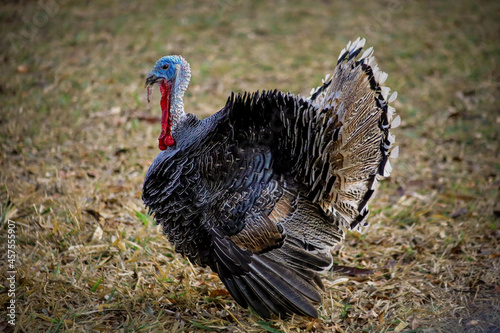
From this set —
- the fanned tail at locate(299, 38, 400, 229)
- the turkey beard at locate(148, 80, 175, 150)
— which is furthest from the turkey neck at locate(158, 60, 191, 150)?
the fanned tail at locate(299, 38, 400, 229)

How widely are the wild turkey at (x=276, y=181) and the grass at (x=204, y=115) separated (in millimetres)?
484

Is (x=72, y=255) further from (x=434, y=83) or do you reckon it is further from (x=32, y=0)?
(x=32, y=0)

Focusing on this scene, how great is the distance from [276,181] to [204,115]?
3516mm

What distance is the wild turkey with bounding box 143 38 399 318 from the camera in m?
3.38

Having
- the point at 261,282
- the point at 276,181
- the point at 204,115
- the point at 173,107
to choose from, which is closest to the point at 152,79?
the point at 173,107

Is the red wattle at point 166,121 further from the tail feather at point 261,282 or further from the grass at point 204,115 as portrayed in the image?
the grass at point 204,115

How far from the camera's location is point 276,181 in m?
3.56

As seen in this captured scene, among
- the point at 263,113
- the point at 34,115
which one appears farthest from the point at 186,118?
the point at 34,115

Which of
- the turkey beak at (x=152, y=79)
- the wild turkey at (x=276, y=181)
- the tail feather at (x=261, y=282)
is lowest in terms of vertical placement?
the tail feather at (x=261, y=282)

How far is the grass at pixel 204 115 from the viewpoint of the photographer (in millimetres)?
3814

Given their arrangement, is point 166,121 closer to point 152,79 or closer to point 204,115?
point 152,79

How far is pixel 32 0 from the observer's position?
405 inches

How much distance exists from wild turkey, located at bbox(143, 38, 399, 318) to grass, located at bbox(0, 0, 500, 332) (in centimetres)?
48

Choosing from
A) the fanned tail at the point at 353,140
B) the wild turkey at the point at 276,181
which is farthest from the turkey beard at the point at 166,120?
the fanned tail at the point at 353,140
